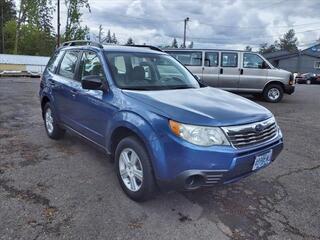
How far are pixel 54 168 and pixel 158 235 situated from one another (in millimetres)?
2284

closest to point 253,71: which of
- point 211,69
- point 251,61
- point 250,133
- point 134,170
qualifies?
point 251,61

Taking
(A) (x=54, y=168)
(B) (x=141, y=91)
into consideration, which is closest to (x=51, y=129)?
(A) (x=54, y=168)

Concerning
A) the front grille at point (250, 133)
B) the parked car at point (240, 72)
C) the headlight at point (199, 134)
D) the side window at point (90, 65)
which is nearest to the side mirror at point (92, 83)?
the side window at point (90, 65)

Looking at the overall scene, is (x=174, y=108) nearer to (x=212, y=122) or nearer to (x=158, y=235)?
(x=212, y=122)

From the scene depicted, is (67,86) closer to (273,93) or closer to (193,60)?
(193,60)

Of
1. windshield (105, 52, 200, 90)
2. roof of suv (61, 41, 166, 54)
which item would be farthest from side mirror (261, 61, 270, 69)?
windshield (105, 52, 200, 90)

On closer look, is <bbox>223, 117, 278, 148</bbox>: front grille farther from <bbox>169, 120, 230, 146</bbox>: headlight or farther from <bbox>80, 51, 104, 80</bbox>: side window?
<bbox>80, 51, 104, 80</bbox>: side window

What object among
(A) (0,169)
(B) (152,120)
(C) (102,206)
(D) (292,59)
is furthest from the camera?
(D) (292,59)

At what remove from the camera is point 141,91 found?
405 centimetres

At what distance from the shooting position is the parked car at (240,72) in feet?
41.8

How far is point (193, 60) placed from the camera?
13016 mm

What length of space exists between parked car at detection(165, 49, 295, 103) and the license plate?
30.2ft

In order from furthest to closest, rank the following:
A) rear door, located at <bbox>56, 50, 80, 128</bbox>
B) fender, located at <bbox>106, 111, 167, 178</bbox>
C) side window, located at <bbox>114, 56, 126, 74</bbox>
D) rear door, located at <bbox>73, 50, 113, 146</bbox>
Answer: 1. rear door, located at <bbox>56, 50, 80, 128</bbox>
2. side window, located at <bbox>114, 56, 126, 74</bbox>
3. rear door, located at <bbox>73, 50, 113, 146</bbox>
4. fender, located at <bbox>106, 111, 167, 178</bbox>

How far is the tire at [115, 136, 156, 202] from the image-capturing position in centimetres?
357
